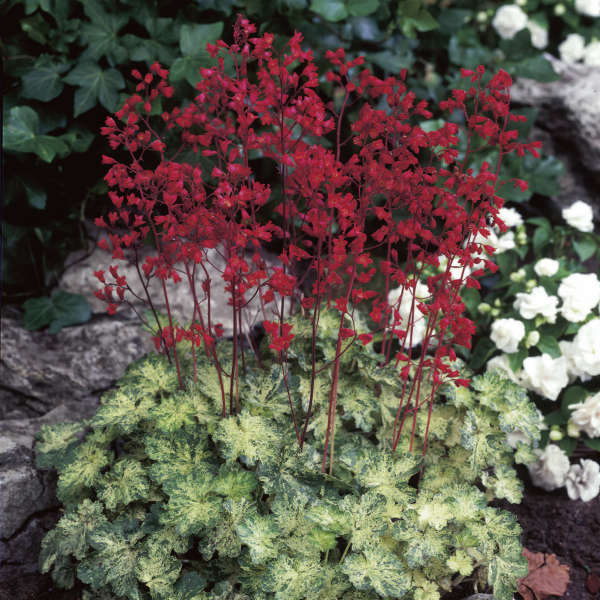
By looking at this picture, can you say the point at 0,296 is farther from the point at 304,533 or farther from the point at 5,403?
the point at 304,533

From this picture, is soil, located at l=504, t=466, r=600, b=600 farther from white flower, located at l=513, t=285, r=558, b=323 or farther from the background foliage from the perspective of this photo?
the background foliage

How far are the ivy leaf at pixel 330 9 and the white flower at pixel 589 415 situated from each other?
170 centimetres

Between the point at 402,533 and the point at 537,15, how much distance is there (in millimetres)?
3400

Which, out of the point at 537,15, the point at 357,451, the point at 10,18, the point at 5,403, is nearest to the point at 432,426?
the point at 357,451

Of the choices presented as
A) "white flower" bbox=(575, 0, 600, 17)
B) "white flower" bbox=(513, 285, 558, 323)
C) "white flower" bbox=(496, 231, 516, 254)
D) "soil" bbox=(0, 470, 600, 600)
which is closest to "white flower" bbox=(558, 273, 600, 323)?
"white flower" bbox=(513, 285, 558, 323)

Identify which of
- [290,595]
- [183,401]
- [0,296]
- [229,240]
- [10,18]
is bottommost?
[0,296]

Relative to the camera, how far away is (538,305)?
82.8 inches

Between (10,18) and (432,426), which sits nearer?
(432,426)

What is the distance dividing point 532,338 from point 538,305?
0.12 m

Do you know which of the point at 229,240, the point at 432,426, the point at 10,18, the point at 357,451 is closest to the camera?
the point at 229,240

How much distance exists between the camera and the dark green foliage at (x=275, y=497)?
4.72 ft

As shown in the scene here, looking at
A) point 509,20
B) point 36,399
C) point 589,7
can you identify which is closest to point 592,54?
point 589,7

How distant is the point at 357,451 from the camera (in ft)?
5.29

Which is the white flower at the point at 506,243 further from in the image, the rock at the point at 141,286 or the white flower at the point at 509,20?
the white flower at the point at 509,20
